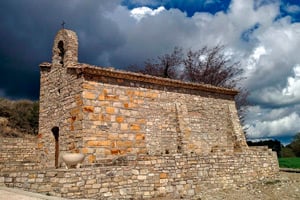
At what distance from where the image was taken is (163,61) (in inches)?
1174

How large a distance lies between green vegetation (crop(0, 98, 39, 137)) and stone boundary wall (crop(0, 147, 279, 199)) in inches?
606

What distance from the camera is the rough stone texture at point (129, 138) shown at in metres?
9.36

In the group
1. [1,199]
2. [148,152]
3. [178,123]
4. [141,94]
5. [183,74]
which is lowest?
[1,199]

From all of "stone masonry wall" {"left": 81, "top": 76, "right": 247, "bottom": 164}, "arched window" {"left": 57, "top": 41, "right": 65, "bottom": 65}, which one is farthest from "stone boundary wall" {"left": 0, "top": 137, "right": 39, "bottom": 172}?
"stone masonry wall" {"left": 81, "top": 76, "right": 247, "bottom": 164}

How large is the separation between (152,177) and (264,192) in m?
4.81

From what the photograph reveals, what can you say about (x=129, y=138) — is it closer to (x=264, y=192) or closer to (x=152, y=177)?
(x=152, y=177)

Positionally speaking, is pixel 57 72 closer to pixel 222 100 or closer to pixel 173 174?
pixel 173 174

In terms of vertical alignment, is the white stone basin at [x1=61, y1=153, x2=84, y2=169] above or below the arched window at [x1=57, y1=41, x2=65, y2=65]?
below

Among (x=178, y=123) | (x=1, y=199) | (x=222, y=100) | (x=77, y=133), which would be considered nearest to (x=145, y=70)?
(x=222, y=100)

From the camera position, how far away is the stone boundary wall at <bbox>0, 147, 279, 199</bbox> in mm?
8445

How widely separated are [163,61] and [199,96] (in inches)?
546

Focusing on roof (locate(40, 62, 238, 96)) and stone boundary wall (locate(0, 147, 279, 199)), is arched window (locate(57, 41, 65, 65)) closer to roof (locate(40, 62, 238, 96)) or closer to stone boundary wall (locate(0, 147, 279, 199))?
roof (locate(40, 62, 238, 96))

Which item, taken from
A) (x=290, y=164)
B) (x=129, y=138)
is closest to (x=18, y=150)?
(x=129, y=138)

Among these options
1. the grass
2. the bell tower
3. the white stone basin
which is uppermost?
the bell tower
